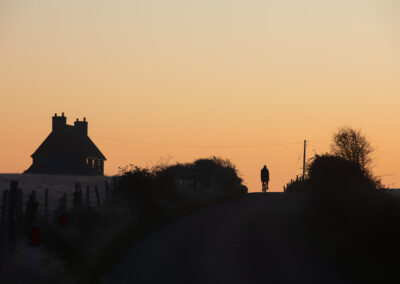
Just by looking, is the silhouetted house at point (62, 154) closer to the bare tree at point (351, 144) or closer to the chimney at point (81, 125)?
the chimney at point (81, 125)

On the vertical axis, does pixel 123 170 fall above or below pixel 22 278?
above

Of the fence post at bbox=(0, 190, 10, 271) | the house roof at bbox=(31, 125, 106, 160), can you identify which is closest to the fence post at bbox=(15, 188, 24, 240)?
the fence post at bbox=(0, 190, 10, 271)

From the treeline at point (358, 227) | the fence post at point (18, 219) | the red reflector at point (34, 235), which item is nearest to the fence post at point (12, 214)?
the fence post at point (18, 219)

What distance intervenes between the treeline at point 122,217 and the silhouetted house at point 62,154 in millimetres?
50222

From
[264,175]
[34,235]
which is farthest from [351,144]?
[34,235]

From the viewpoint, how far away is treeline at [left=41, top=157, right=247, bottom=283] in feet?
53.5

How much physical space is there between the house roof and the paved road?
222 feet

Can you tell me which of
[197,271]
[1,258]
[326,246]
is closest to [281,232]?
[326,246]

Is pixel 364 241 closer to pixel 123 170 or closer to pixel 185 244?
pixel 185 244

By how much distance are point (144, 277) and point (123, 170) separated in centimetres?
1735

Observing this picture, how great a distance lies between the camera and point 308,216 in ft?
94.7

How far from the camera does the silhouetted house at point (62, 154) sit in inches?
3787

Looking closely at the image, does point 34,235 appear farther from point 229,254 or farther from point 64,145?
point 64,145

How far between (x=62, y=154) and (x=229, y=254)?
79333 millimetres
